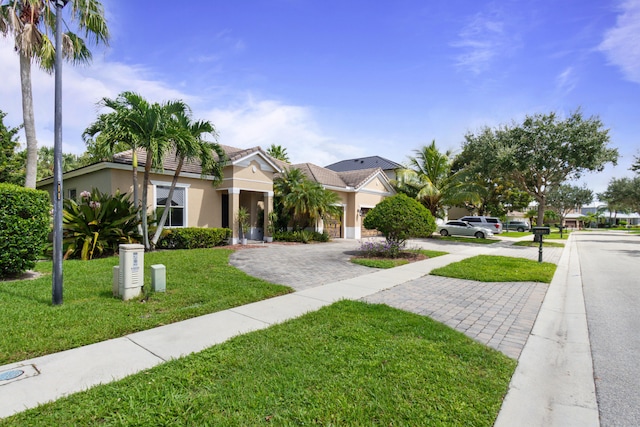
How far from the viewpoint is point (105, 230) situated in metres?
10.5

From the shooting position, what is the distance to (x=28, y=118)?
40.2 feet

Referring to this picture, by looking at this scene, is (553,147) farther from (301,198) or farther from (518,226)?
(518,226)

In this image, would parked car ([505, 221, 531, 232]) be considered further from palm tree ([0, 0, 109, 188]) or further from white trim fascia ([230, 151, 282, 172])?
palm tree ([0, 0, 109, 188])

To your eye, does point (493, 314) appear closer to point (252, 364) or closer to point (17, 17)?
point (252, 364)

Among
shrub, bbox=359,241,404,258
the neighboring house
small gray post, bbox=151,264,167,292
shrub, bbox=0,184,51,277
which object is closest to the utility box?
small gray post, bbox=151,264,167,292

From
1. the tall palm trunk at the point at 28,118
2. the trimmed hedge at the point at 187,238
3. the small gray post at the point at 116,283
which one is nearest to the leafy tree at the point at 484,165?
the trimmed hedge at the point at 187,238

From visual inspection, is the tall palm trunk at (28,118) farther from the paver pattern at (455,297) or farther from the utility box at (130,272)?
the utility box at (130,272)

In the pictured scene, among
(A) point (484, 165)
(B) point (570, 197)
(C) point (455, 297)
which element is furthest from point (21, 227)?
(B) point (570, 197)

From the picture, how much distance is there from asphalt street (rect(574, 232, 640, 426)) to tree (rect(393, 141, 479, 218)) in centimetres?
1570

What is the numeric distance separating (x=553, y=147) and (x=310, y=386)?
23.0 metres

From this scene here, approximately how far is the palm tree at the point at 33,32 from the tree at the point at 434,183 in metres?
21.4

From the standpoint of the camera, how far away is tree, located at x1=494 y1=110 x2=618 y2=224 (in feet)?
63.1

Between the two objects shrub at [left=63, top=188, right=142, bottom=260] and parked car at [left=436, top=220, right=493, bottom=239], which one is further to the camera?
parked car at [left=436, top=220, right=493, bottom=239]

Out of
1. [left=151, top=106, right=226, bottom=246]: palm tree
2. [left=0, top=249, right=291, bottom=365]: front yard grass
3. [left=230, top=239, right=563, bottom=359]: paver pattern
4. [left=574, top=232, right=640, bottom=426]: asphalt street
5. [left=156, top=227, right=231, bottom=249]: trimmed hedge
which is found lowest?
[left=574, top=232, right=640, bottom=426]: asphalt street
